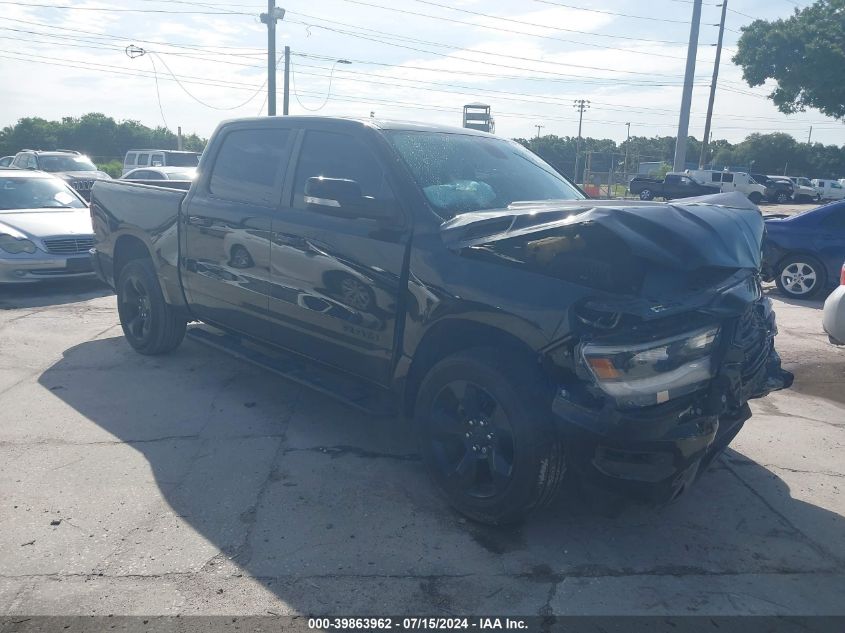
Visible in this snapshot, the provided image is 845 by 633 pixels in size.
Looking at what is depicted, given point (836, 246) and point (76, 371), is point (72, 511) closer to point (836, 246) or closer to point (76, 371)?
point (76, 371)

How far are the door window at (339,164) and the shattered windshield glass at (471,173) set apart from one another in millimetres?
191

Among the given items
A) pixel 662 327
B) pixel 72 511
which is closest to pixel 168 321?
pixel 72 511

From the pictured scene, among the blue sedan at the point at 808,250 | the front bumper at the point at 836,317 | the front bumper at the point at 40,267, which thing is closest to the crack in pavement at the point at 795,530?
the front bumper at the point at 836,317

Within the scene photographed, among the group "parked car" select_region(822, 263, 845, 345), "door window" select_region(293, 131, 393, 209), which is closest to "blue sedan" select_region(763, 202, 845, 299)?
"parked car" select_region(822, 263, 845, 345)

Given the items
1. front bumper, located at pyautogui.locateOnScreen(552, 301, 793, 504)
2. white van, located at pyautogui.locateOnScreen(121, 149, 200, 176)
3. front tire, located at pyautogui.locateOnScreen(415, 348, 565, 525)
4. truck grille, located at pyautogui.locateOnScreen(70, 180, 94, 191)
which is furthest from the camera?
white van, located at pyautogui.locateOnScreen(121, 149, 200, 176)

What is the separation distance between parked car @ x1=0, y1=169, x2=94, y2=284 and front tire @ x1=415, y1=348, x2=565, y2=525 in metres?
7.27

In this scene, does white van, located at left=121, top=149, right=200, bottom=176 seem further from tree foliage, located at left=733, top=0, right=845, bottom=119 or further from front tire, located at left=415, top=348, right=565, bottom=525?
tree foliage, located at left=733, top=0, right=845, bottom=119

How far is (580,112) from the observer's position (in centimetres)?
7150

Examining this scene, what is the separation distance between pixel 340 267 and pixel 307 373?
2.96 feet

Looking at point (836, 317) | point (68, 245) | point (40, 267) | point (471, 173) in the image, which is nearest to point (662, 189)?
point (836, 317)

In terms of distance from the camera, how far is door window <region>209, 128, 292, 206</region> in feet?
16.0

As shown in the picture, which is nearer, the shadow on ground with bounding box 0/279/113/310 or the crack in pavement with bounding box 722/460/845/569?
the crack in pavement with bounding box 722/460/845/569

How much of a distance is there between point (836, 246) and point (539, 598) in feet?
28.9

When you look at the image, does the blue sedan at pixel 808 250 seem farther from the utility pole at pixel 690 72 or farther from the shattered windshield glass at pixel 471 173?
the utility pole at pixel 690 72
